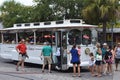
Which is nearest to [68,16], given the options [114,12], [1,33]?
[114,12]

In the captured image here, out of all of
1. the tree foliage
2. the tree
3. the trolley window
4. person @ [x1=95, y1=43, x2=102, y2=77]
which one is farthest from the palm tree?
the tree

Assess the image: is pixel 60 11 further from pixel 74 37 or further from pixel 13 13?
pixel 74 37

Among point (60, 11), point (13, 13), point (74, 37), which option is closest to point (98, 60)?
point (74, 37)

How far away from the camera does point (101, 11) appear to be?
3039cm

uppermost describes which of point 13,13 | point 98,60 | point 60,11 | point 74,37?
point 60,11

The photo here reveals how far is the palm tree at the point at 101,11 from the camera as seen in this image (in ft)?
99.6

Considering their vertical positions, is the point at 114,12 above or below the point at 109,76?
above

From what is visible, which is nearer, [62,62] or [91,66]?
[91,66]

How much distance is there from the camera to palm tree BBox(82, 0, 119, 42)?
30344 millimetres

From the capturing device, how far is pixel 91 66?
60.6 ft

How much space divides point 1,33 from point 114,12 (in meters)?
9.19

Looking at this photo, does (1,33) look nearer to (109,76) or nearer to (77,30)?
(77,30)

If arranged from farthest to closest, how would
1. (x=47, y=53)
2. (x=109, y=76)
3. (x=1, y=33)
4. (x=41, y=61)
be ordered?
(x=1, y=33)
(x=41, y=61)
(x=47, y=53)
(x=109, y=76)

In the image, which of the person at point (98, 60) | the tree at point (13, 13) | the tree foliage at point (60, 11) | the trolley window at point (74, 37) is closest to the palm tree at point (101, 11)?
the tree foliage at point (60, 11)
